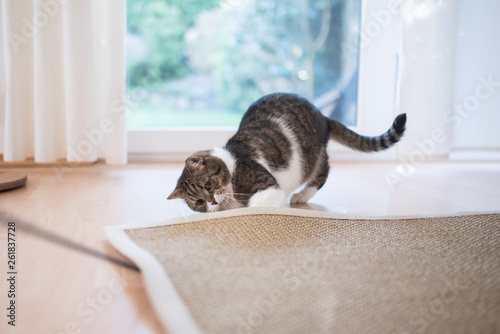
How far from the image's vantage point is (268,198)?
55.3 inches

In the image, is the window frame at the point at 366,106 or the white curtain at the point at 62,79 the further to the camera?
the window frame at the point at 366,106

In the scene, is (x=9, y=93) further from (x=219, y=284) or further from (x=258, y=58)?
(x=219, y=284)

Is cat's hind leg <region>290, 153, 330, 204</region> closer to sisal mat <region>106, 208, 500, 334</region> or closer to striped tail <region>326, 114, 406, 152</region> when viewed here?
striped tail <region>326, 114, 406, 152</region>

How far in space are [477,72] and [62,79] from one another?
82.3 inches

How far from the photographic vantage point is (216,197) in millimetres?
1437

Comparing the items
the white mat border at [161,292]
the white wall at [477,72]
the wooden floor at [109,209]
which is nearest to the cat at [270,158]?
the wooden floor at [109,209]

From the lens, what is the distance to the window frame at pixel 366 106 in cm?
253

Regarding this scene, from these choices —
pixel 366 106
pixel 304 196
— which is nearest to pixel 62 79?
pixel 304 196

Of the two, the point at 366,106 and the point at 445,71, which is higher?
the point at 445,71

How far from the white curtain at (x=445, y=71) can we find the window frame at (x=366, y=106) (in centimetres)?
20

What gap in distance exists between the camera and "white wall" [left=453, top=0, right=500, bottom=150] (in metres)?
2.36

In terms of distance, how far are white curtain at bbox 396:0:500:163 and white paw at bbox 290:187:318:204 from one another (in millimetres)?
872

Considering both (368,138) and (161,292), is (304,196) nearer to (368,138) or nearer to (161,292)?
(368,138)

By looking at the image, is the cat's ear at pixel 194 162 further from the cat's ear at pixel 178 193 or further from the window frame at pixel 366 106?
the window frame at pixel 366 106
